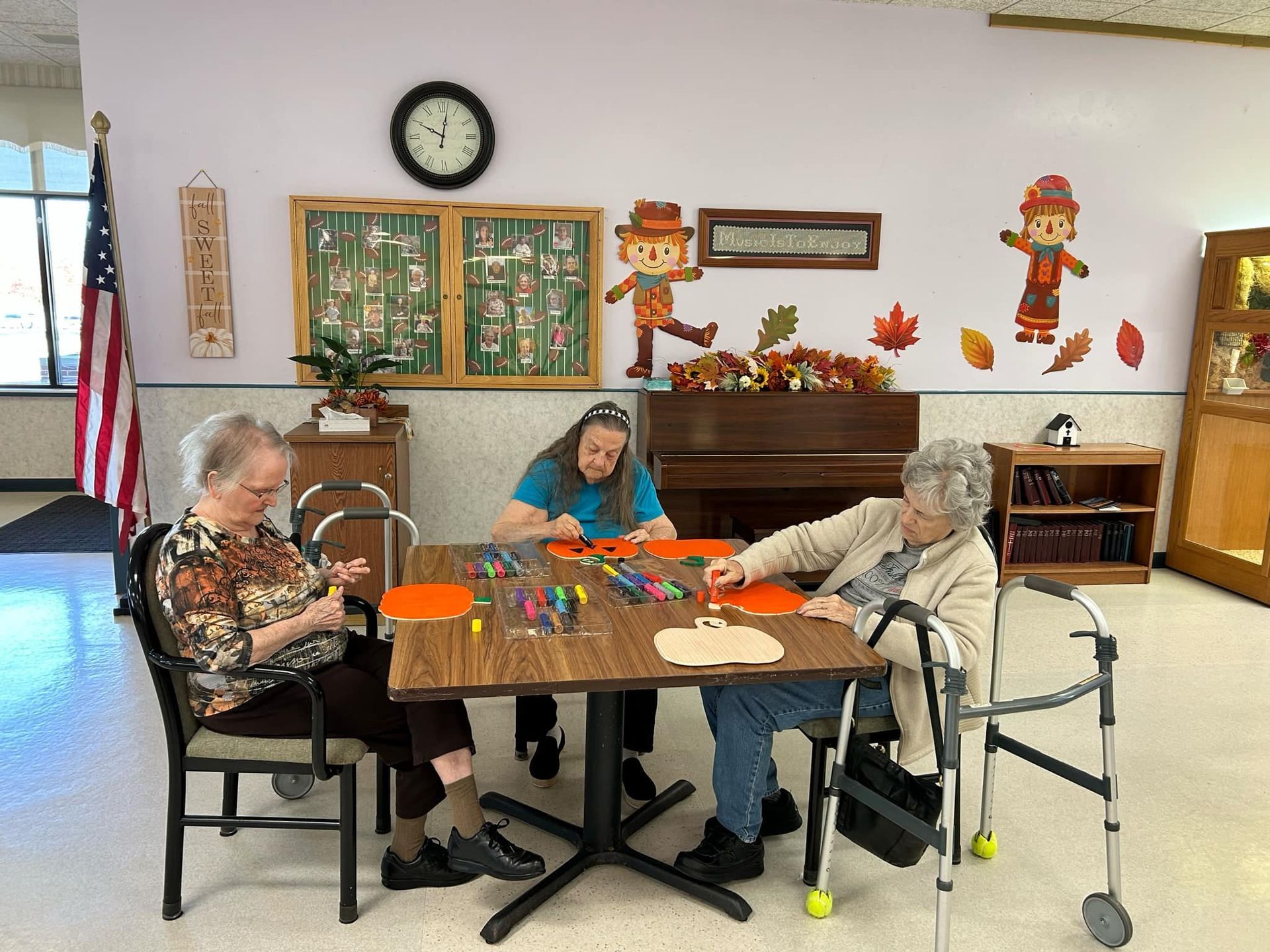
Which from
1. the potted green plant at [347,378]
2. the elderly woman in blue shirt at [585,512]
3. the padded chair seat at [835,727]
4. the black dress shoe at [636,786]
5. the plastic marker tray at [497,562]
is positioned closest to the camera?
the padded chair seat at [835,727]

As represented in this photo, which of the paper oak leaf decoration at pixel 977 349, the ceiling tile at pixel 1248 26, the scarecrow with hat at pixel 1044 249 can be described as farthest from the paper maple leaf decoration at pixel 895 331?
the ceiling tile at pixel 1248 26

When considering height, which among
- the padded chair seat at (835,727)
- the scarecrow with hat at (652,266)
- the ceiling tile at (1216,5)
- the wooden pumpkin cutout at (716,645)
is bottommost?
the padded chair seat at (835,727)

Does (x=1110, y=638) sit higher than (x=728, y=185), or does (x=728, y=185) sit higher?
(x=728, y=185)

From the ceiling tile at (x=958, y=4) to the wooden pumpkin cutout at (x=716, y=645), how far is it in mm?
3735

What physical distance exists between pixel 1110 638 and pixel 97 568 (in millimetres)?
4898

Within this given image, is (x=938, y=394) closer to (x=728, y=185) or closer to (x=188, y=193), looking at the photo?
(x=728, y=185)

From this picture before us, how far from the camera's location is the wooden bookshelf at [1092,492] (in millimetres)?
4863

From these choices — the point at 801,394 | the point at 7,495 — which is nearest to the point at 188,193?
the point at 801,394

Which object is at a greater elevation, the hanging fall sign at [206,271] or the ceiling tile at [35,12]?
the ceiling tile at [35,12]

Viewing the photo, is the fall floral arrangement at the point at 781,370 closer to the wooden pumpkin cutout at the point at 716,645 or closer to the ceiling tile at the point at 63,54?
the wooden pumpkin cutout at the point at 716,645

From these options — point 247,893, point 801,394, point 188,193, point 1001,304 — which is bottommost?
point 247,893

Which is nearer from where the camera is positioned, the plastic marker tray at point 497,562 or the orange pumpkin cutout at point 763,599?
the orange pumpkin cutout at point 763,599

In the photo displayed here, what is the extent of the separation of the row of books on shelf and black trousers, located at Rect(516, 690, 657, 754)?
9.51 ft

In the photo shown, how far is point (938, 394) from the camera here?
4945mm
